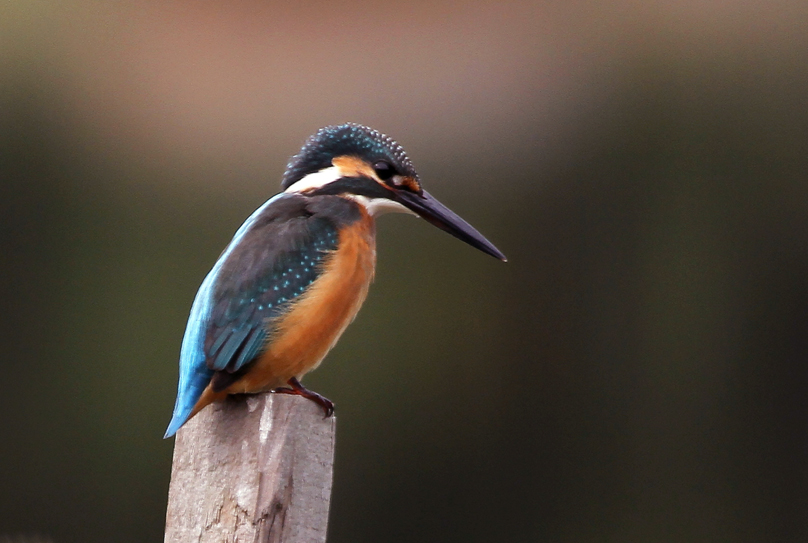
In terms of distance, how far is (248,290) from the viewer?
2273mm

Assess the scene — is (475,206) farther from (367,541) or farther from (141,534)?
(141,534)

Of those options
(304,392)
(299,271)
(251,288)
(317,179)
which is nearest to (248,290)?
(251,288)

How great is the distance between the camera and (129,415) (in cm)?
520

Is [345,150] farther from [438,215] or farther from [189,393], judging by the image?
[189,393]

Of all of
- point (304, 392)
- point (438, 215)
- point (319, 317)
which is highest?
point (438, 215)

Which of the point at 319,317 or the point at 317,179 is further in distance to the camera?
the point at 317,179

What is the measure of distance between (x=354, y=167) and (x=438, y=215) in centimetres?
27

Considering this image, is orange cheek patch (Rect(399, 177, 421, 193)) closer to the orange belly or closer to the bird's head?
the bird's head

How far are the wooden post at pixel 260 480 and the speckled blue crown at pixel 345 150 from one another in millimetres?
1044

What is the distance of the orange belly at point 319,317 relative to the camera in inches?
91.0

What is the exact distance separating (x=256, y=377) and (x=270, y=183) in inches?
134

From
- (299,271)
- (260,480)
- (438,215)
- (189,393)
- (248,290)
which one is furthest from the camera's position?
(438,215)

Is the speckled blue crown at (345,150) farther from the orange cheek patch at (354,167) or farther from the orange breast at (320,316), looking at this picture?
the orange breast at (320,316)

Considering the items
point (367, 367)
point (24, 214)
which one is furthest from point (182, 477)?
point (24, 214)
